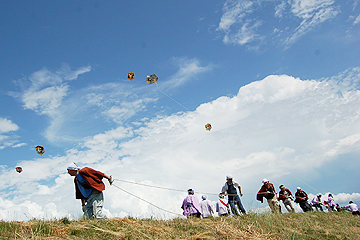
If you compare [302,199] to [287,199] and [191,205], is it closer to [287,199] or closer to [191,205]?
[287,199]

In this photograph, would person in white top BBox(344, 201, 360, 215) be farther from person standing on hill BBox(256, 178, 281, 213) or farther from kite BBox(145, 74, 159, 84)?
kite BBox(145, 74, 159, 84)

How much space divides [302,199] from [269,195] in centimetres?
510

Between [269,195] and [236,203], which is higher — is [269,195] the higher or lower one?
the higher one

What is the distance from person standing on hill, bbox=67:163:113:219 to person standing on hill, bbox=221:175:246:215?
19.6ft

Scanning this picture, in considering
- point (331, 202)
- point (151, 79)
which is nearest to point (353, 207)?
point (331, 202)

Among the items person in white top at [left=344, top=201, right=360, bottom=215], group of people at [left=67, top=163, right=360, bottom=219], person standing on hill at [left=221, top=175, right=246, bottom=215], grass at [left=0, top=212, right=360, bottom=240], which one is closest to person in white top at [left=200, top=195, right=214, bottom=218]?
group of people at [left=67, top=163, right=360, bottom=219]

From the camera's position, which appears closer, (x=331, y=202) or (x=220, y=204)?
(x=220, y=204)

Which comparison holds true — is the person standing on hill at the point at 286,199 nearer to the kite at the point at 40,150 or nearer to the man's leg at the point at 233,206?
the man's leg at the point at 233,206

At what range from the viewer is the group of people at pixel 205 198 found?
6823 mm

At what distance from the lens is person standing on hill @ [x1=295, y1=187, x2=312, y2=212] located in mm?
15062

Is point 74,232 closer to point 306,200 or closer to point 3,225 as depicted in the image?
point 3,225

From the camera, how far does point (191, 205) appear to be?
11.2 m

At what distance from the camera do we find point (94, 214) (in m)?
6.51

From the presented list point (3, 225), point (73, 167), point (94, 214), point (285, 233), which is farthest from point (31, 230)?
point (285, 233)
